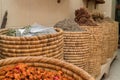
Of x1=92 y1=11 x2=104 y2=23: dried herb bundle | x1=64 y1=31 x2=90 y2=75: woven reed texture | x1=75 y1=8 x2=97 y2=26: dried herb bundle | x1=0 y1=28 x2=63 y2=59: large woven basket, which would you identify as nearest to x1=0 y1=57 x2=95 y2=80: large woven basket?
x1=0 y1=28 x2=63 y2=59: large woven basket

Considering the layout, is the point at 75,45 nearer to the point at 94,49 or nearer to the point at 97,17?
the point at 94,49

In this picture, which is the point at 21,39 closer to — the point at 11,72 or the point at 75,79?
the point at 11,72

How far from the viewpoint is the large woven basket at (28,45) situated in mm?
1217

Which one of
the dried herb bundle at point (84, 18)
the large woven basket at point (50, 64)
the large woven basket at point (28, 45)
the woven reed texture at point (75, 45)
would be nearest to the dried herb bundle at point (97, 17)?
the dried herb bundle at point (84, 18)

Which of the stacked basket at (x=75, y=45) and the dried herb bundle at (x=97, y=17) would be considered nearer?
the stacked basket at (x=75, y=45)

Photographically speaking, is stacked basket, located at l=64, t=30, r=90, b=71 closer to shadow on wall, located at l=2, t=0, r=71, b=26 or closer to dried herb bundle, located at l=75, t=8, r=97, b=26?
shadow on wall, located at l=2, t=0, r=71, b=26

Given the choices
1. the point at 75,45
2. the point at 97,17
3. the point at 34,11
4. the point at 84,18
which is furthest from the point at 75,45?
the point at 97,17

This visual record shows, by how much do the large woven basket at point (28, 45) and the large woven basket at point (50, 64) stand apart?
7 centimetres

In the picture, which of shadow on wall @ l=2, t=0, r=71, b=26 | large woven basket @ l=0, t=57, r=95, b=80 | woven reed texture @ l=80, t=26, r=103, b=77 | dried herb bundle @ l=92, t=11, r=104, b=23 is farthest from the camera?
dried herb bundle @ l=92, t=11, r=104, b=23

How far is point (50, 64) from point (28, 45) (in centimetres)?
16

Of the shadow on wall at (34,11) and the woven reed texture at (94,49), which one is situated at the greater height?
the shadow on wall at (34,11)

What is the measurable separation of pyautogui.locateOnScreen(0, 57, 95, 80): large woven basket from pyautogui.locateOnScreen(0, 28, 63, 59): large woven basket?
7 cm

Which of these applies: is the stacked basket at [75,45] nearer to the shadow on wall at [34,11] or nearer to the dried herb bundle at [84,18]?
the shadow on wall at [34,11]

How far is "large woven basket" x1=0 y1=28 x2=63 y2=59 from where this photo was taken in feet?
3.99
